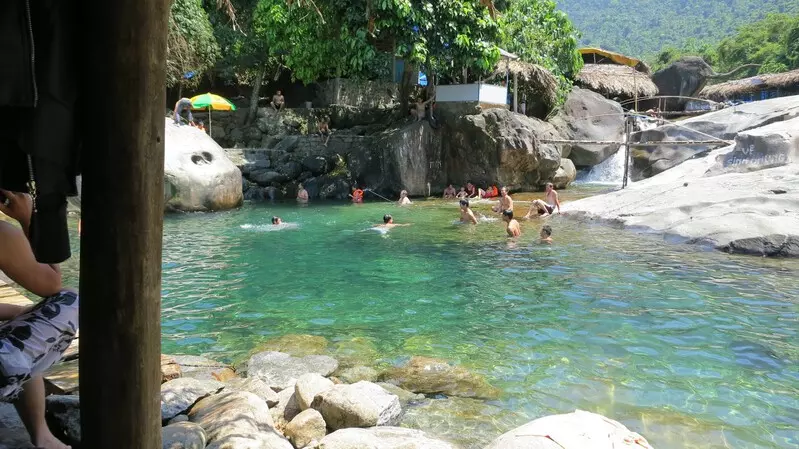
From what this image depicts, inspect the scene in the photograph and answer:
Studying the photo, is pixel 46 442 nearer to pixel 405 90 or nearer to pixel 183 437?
pixel 183 437

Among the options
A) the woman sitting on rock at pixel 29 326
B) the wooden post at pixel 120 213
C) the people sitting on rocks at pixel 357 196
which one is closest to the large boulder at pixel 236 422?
the woman sitting on rock at pixel 29 326

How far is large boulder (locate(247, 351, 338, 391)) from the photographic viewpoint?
5789 millimetres

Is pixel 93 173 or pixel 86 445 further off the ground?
pixel 93 173

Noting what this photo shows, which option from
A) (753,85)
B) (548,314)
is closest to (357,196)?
(548,314)

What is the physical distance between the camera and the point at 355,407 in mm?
4770

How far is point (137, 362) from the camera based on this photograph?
2107 mm

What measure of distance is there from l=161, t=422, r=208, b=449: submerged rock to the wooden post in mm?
1217

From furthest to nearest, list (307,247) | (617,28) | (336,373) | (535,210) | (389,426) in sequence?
1. (617,28)
2. (535,210)
3. (307,247)
4. (336,373)
5. (389,426)

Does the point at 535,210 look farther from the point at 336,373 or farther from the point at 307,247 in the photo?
the point at 336,373

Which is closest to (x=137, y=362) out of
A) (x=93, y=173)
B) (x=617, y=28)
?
(x=93, y=173)

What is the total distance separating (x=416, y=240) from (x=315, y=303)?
16.8 ft

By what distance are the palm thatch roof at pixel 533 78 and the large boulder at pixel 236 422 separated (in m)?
22.1

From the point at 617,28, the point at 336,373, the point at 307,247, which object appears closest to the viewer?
the point at 336,373

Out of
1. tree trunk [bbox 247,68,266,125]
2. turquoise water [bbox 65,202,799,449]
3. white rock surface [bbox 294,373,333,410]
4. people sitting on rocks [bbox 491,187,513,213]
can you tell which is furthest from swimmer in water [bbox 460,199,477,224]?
tree trunk [bbox 247,68,266,125]
